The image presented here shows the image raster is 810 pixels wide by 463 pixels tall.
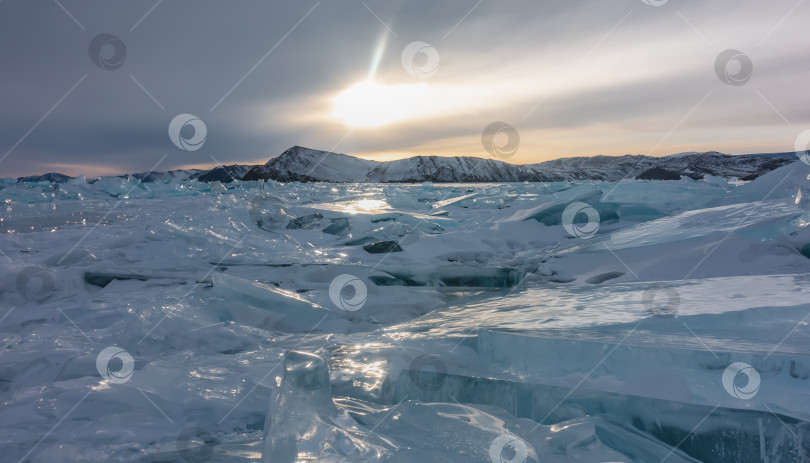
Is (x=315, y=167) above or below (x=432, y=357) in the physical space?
above

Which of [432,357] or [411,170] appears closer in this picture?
[432,357]

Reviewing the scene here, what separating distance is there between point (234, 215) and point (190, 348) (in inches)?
289

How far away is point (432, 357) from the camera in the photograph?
224 centimetres

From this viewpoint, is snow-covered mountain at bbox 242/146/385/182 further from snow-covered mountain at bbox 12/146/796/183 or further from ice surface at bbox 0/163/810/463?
ice surface at bbox 0/163/810/463

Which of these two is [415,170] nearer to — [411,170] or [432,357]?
[411,170]

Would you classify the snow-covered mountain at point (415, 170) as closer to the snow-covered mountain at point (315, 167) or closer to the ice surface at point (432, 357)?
the snow-covered mountain at point (315, 167)

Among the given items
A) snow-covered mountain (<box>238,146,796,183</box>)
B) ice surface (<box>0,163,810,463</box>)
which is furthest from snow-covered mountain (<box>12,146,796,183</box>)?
ice surface (<box>0,163,810,463</box>)

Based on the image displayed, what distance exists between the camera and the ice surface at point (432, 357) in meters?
1.49

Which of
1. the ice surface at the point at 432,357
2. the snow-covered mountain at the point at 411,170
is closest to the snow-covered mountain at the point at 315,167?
the snow-covered mountain at the point at 411,170

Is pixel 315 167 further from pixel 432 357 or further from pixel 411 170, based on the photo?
pixel 432 357

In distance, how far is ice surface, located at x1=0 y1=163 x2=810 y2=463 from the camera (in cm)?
149

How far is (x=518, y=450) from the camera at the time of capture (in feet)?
4.45

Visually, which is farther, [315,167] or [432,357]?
[315,167]

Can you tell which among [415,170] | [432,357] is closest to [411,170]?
[415,170]
